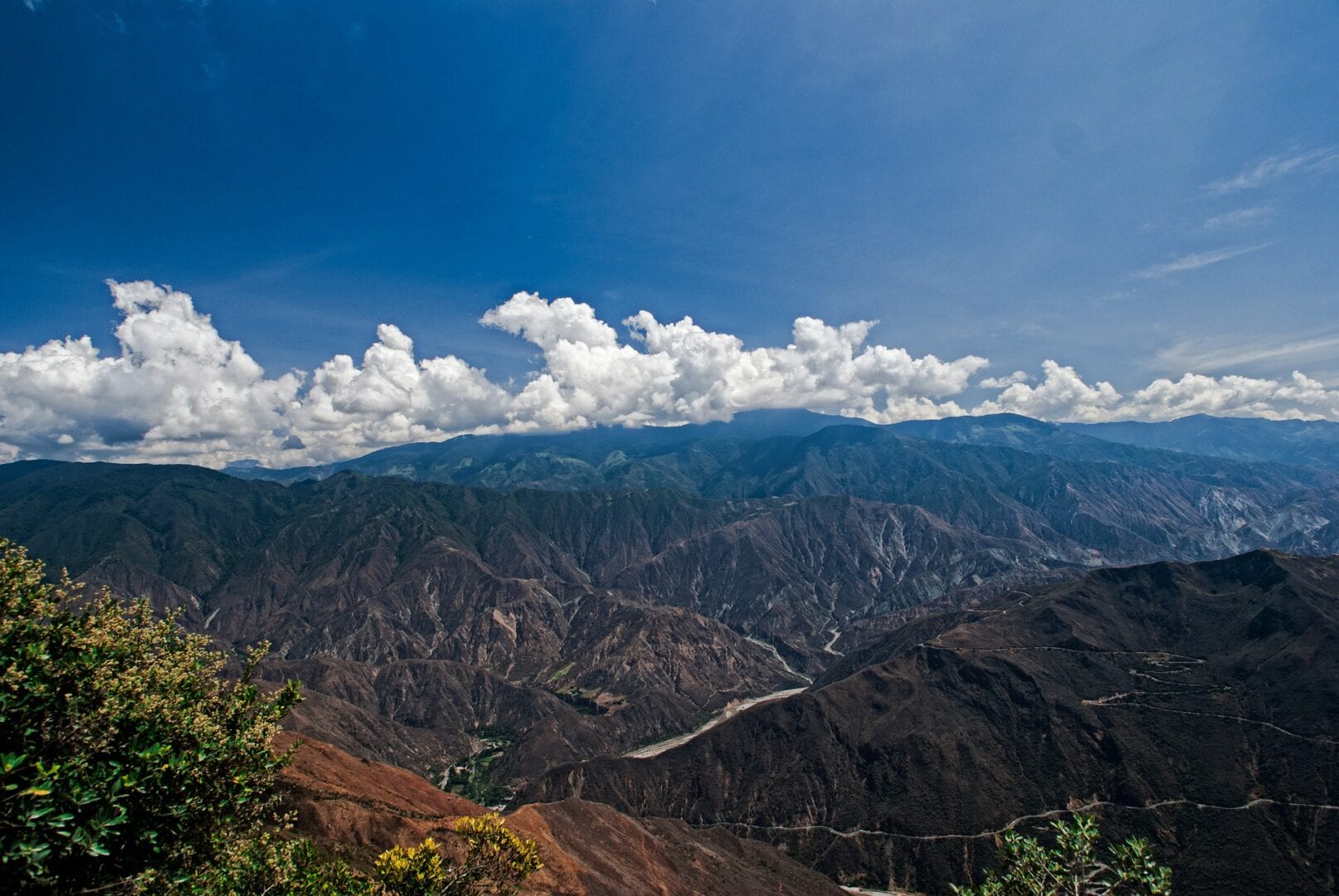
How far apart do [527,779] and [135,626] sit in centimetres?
19751

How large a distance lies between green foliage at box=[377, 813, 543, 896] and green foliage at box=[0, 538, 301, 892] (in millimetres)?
6467

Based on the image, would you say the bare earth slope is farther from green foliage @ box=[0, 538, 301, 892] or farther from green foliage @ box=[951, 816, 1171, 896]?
green foliage @ box=[951, 816, 1171, 896]

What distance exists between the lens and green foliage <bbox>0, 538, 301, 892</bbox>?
12.6 m

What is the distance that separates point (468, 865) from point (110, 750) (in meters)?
14.4

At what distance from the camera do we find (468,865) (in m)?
24.8

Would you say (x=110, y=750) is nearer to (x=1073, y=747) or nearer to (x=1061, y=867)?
(x=1061, y=867)

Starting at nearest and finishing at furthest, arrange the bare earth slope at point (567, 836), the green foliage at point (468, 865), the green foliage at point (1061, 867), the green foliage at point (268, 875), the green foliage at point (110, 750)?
1. the green foliage at point (110, 750)
2. the green foliage at point (268, 875)
3. the green foliage at point (1061, 867)
4. the green foliage at point (468, 865)
5. the bare earth slope at point (567, 836)

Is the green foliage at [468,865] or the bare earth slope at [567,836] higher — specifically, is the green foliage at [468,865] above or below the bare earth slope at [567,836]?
above

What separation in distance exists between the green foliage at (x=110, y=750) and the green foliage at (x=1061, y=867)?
21.5 metres

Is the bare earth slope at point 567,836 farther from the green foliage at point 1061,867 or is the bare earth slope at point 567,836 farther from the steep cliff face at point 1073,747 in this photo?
the green foliage at point 1061,867

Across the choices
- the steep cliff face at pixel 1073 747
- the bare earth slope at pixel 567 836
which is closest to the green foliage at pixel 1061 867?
the bare earth slope at pixel 567 836

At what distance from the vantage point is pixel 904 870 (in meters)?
117

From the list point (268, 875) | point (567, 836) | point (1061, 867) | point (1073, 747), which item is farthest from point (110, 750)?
point (1073, 747)

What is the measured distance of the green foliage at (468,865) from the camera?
23438 mm
